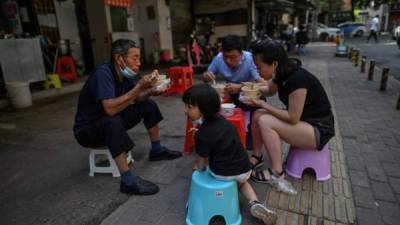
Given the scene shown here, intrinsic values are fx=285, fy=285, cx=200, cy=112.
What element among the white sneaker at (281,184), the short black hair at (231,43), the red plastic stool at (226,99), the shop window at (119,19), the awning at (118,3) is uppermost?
the awning at (118,3)

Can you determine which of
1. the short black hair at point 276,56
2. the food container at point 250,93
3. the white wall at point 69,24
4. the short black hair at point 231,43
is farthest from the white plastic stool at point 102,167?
the white wall at point 69,24

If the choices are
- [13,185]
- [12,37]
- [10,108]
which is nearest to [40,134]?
[13,185]

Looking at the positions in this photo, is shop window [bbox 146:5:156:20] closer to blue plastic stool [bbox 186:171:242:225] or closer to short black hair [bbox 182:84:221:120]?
short black hair [bbox 182:84:221:120]

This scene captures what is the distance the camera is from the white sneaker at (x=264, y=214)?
2.02 m

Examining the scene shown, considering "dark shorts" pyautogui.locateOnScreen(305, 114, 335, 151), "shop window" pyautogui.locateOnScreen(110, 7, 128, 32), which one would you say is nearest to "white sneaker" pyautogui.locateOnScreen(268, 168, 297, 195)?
"dark shorts" pyautogui.locateOnScreen(305, 114, 335, 151)

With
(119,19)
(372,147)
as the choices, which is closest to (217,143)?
(372,147)

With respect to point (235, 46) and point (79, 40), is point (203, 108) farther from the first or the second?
point (79, 40)

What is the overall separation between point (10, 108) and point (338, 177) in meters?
5.90

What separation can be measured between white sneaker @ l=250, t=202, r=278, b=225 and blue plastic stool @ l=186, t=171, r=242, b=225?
0.46ft

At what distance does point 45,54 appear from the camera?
7.31 meters

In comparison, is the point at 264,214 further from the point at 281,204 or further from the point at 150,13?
the point at 150,13

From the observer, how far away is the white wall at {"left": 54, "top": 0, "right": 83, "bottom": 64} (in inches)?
320

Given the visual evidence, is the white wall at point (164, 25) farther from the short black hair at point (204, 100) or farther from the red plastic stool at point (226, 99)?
the short black hair at point (204, 100)

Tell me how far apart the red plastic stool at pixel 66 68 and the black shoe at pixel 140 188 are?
5887 mm
